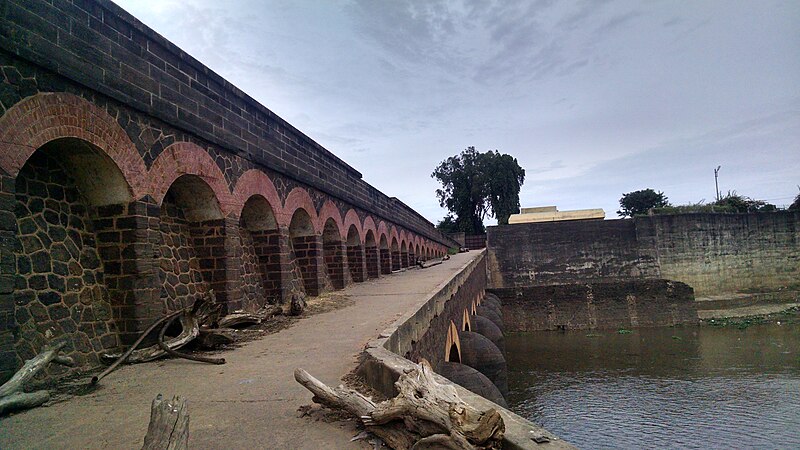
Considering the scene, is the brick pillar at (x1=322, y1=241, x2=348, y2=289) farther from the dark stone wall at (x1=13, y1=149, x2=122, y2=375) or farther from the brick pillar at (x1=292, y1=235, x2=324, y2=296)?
the dark stone wall at (x1=13, y1=149, x2=122, y2=375)

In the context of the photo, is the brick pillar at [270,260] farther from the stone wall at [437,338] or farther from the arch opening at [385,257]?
the arch opening at [385,257]

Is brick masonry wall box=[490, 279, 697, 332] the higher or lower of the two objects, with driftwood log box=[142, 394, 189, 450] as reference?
lower

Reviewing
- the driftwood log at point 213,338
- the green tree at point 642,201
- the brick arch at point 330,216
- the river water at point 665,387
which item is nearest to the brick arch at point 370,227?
the brick arch at point 330,216

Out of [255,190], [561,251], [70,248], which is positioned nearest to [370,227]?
[255,190]

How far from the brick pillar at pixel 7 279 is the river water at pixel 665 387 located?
9.38 m

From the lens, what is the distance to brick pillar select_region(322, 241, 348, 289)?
37.6ft

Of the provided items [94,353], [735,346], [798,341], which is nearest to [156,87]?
[94,353]

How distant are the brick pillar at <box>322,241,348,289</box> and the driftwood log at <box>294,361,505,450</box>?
8.51 metres

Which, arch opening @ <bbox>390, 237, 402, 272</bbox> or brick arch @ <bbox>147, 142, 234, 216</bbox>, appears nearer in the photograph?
brick arch @ <bbox>147, 142, 234, 216</bbox>

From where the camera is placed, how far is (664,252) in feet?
83.3

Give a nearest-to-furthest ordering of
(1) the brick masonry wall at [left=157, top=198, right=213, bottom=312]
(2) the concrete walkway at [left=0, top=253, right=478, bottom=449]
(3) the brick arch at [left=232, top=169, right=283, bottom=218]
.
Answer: (2) the concrete walkway at [left=0, top=253, right=478, bottom=449]
(1) the brick masonry wall at [left=157, top=198, right=213, bottom=312]
(3) the brick arch at [left=232, top=169, right=283, bottom=218]

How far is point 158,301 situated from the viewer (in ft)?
16.9

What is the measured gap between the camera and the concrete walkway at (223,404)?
2.67m

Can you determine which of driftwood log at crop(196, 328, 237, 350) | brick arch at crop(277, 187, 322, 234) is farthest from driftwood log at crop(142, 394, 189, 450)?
brick arch at crop(277, 187, 322, 234)
